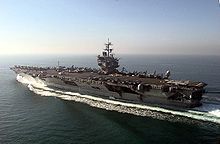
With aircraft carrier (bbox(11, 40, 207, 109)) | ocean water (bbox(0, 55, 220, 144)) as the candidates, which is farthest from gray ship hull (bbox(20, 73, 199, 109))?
ocean water (bbox(0, 55, 220, 144))

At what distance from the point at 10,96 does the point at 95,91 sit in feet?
54.7

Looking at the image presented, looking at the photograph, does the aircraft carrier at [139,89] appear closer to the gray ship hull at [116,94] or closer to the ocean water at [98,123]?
the gray ship hull at [116,94]

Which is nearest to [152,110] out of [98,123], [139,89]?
[139,89]

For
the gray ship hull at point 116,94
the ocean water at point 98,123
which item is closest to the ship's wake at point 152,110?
the ocean water at point 98,123

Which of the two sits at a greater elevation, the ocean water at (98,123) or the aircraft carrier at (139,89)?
the aircraft carrier at (139,89)

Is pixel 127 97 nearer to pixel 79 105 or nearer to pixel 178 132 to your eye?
pixel 79 105

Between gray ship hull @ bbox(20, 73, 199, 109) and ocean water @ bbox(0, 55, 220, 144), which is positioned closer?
ocean water @ bbox(0, 55, 220, 144)

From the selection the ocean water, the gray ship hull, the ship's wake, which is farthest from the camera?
the gray ship hull

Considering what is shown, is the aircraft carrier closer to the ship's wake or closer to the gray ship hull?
the gray ship hull

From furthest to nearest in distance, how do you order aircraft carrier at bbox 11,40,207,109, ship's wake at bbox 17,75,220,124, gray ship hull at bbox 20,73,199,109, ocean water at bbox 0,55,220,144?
gray ship hull at bbox 20,73,199,109 → aircraft carrier at bbox 11,40,207,109 → ship's wake at bbox 17,75,220,124 → ocean water at bbox 0,55,220,144

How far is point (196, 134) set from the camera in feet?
98.2

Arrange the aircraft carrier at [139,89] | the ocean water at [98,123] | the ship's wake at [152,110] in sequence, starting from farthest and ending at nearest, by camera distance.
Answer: the aircraft carrier at [139,89], the ship's wake at [152,110], the ocean water at [98,123]

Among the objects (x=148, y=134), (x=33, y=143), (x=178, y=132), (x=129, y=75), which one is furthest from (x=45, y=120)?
(x=129, y=75)

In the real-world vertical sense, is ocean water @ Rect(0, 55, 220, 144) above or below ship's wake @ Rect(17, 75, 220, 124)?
below
